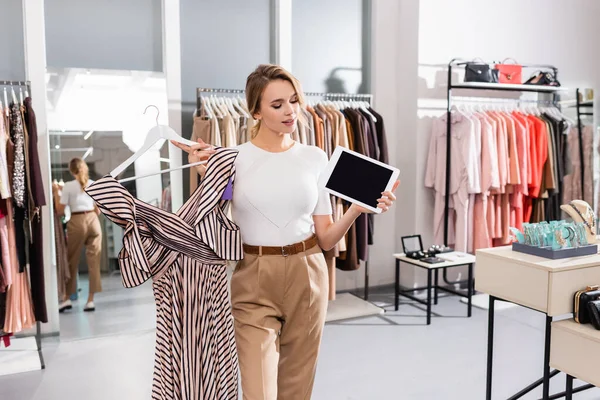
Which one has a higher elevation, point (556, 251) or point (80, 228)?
point (556, 251)

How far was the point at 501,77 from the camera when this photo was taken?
4957 millimetres

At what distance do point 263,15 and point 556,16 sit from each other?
312cm

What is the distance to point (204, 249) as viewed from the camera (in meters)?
1.78

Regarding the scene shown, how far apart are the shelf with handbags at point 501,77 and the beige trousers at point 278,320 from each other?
3.28 meters

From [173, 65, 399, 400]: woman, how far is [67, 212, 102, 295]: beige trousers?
2.59 metres

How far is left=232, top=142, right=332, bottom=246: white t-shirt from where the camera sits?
1.84m

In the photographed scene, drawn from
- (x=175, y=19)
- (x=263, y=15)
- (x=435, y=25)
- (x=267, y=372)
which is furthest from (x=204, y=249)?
(x=435, y=25)

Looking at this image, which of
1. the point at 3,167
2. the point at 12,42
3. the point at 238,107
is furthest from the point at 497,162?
the point at 12,42

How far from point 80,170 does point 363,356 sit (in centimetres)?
243

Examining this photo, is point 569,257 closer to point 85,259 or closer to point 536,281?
point 536,281

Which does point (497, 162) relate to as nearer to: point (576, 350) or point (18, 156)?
point (576, 350)

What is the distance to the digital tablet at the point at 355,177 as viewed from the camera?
1876mm

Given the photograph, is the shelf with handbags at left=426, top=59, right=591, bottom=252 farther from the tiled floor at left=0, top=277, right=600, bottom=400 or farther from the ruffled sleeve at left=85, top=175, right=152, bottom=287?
the ruffled sleeve at left=85, top=175, right=152, bottom=287

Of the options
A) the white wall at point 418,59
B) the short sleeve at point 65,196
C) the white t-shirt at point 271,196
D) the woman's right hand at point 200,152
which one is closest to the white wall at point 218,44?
the short sleeve at point 65,196
